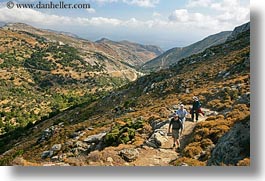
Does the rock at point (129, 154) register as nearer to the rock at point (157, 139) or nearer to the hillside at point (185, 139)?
the hillside at point (185, 139)

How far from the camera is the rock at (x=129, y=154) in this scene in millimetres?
14938

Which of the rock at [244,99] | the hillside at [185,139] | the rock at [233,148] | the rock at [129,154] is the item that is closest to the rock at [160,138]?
the hillside at [185,139]

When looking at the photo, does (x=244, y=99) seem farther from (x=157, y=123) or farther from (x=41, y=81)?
(x=41, y=81)

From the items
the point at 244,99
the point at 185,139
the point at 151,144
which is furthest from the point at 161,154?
the point at 244,99

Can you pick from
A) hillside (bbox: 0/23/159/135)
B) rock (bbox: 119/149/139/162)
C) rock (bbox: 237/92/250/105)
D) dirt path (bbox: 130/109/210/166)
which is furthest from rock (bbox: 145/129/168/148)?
hillside (bbox: 0/23/159/135)

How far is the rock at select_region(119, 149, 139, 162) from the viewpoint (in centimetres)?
1494

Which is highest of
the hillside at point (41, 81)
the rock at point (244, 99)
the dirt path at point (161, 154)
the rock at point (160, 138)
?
the hillside at point (41, 81)

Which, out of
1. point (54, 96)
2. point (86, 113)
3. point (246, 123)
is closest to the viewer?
point (246, 123)

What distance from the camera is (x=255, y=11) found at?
14.1 metres

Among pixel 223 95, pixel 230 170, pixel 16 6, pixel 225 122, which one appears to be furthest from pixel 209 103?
pixel 16 6

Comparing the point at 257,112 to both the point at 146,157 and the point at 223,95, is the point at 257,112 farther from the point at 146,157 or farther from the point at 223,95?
the point at 223,95

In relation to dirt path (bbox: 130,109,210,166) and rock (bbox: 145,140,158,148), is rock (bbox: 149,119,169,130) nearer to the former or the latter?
dirt path (bbox: 130,109,210,166)

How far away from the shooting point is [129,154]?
1515 cm

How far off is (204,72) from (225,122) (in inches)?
649
